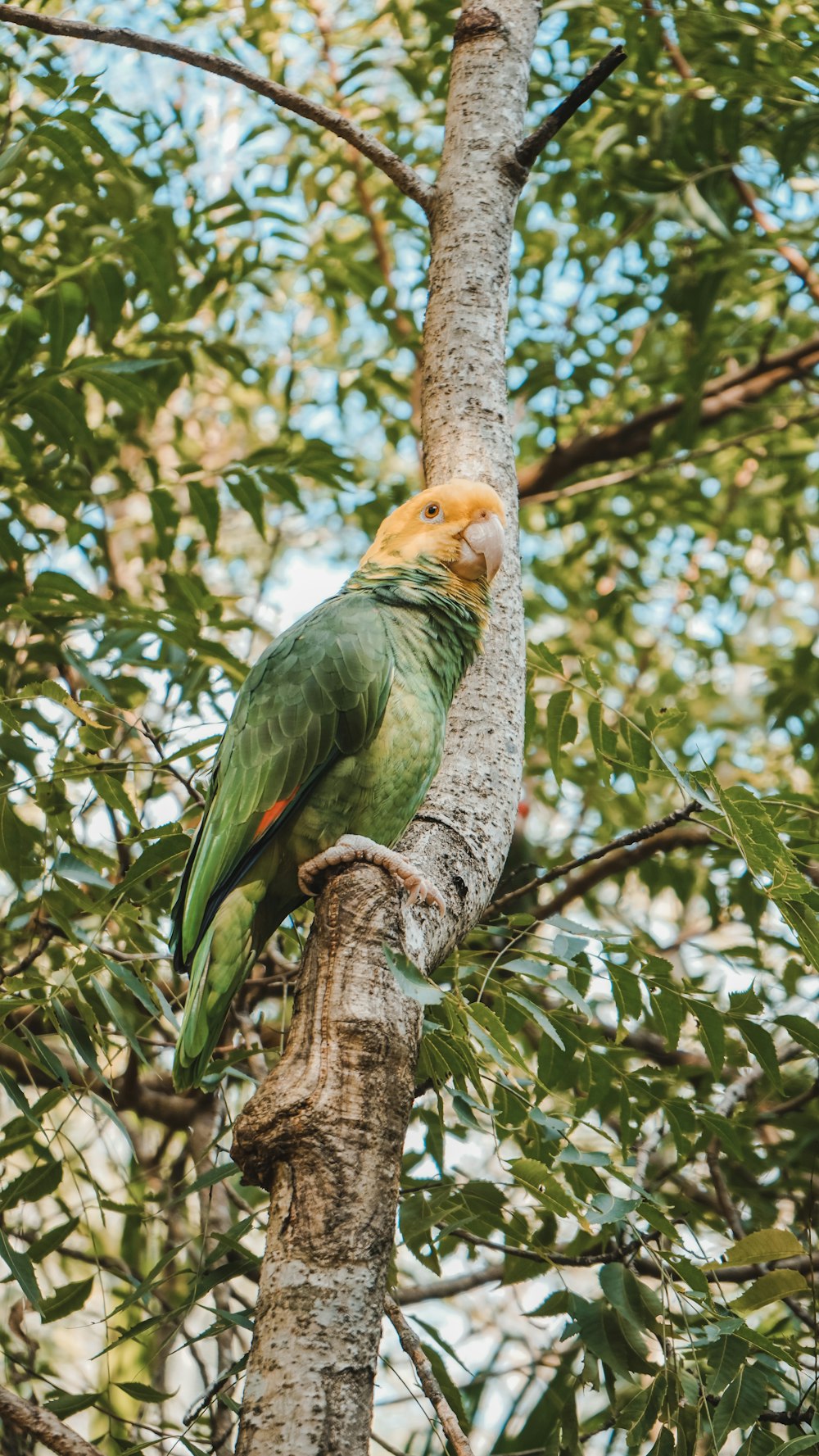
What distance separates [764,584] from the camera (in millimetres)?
4734

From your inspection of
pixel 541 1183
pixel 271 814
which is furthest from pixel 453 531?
pixel 541 1183

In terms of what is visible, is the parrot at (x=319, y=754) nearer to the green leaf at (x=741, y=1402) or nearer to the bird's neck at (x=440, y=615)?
the bird's neck at (x=440, y=615)

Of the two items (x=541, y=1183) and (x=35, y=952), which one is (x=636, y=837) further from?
(x=35, y=952)

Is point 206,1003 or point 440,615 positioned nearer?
point 206,1003

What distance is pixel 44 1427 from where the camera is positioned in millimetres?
1536

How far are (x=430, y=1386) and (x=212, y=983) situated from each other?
2.37ft

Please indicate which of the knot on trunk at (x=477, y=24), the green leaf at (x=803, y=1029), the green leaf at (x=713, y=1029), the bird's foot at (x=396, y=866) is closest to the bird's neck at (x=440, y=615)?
the bird's foot at (x=396, y=866)

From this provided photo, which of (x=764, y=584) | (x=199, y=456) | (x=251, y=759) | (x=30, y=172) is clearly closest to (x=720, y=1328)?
(x=251, y=759)

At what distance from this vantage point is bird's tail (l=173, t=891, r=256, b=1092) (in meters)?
1.96

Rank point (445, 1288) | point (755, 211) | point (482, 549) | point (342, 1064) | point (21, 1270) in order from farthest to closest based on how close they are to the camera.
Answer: point (755, 211) < point (445, 1288) < point (482, 549) < point (21, 1270) < point (342, 1064)

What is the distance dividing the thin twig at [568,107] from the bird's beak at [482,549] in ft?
2.50

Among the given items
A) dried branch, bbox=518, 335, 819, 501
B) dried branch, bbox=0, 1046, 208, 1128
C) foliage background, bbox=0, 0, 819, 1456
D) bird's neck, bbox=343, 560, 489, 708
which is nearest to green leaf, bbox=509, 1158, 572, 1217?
foliage background, bbox=0, 0, 819, 1456

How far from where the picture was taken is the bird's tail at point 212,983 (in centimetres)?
196

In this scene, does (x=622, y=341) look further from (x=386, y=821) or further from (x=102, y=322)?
(x=386, y=821)
